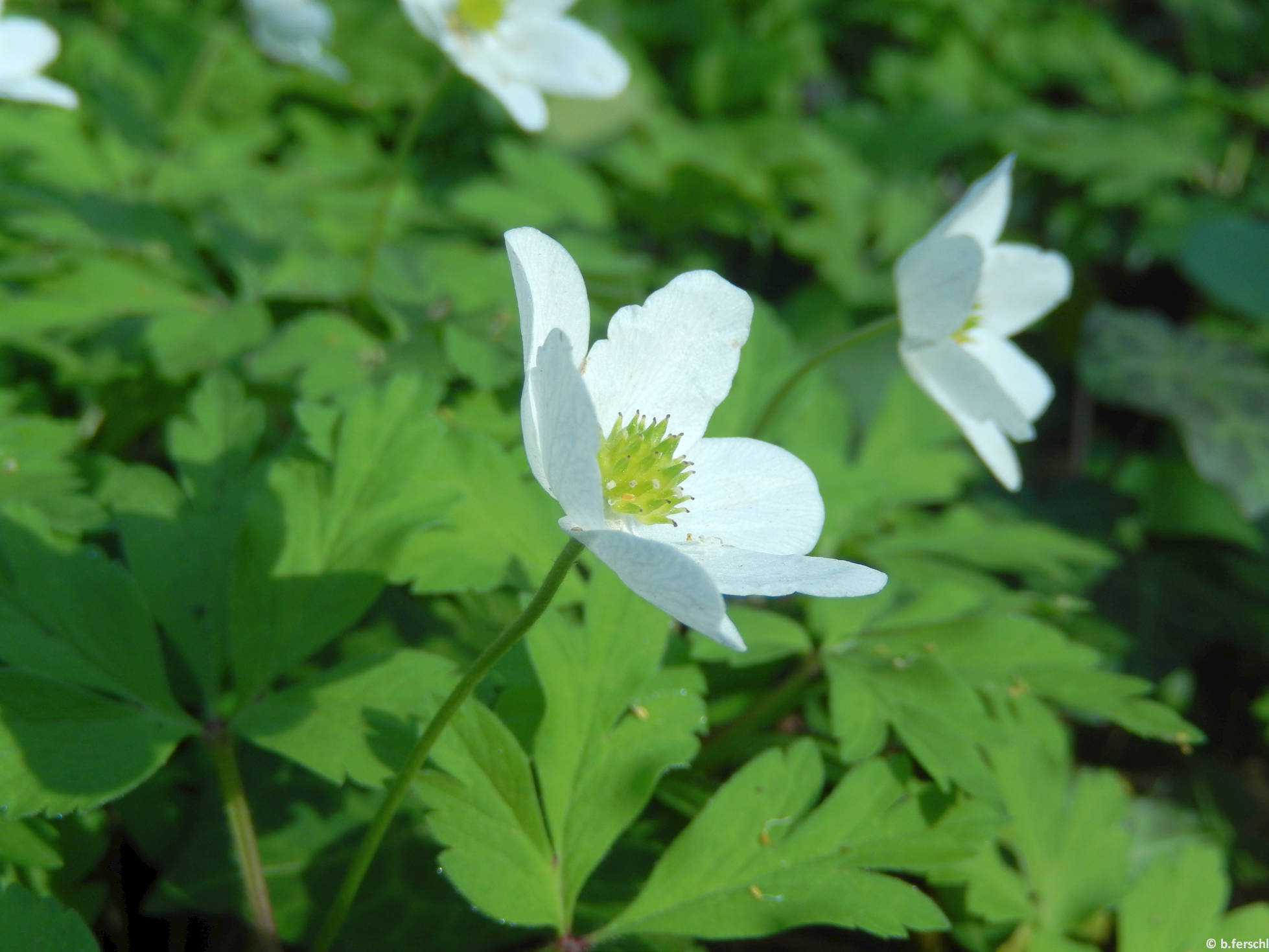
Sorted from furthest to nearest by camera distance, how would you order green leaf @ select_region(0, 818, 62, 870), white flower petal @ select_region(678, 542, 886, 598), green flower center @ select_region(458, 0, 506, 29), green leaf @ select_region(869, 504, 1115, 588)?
green flower center @ select_region(458, 0, 506, 29) → green leaf @ select_region(869, 504, 1115, 588) → green leaf @ select_region(0, 818, 62, 870) → white flower petal @ select_region(678, 542, 886, 598)

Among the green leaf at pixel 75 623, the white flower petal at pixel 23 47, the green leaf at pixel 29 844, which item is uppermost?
the white flower petal at pixel 23 47

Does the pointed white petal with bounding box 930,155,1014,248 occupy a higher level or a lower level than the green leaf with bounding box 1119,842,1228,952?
higher

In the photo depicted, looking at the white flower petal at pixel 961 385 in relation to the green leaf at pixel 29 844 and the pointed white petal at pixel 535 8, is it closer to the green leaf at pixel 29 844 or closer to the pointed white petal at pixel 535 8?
the pointed white petal at pixel 535 8

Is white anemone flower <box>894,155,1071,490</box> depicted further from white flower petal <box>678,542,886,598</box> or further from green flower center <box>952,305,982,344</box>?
white flower petal <box>678,542,886,598</box>

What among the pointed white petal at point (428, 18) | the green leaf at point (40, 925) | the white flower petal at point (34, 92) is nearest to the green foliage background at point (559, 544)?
the green leaf at point (40, 925)

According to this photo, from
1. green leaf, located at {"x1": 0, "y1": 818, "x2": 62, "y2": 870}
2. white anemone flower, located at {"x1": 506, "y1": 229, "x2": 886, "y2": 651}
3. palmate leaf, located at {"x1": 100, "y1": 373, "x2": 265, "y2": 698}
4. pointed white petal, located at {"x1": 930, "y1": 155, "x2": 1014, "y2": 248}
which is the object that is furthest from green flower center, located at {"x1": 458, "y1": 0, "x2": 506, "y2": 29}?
green leaf, located at {"x1": 0, "y1": 818, "x2": 62, "y2": 870}

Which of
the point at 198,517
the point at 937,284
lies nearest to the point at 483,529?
the point at 198,517
